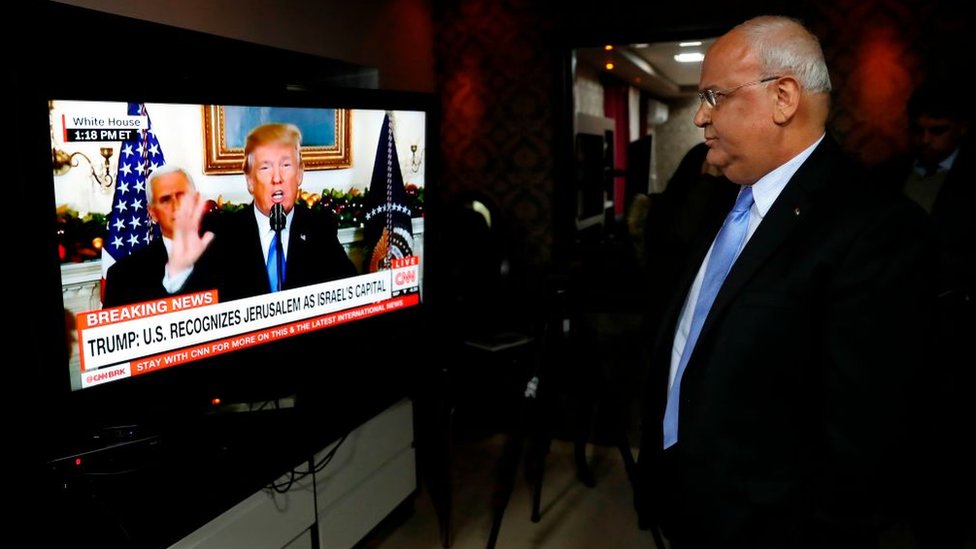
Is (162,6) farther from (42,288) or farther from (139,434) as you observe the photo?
(139,434)

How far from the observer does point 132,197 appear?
1.62 metres

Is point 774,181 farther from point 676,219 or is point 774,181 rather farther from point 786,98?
point 676,219

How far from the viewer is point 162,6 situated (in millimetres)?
2191

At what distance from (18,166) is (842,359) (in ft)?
5.06

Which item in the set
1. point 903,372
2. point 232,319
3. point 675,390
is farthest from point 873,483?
point 232,319

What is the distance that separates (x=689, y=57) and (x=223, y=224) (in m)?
3.88

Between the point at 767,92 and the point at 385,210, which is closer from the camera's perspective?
the point at 767,92

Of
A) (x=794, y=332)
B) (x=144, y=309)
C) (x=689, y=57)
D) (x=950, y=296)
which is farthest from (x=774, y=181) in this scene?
(x=689, y=57)

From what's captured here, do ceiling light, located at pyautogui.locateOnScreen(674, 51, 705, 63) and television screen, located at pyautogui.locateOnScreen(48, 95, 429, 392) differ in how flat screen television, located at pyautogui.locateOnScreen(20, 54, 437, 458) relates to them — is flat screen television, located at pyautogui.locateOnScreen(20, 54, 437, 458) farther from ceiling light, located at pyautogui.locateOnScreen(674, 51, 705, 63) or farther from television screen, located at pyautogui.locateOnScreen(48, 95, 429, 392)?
ceiling light, located at pyautogui.locateOnScreen(674, 51, 705, 63)

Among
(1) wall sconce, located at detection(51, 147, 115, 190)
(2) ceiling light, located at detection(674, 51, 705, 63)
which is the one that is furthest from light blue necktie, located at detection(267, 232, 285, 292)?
(2) ceiling light, located at detection(674, 51, 705, 63)

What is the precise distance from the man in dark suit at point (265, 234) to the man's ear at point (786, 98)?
50.5 inches

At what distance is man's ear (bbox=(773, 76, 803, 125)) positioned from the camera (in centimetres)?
131

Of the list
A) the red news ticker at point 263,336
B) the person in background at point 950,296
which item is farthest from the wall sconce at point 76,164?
the person in background at point 950,296

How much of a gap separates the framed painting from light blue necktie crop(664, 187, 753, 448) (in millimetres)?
1161
